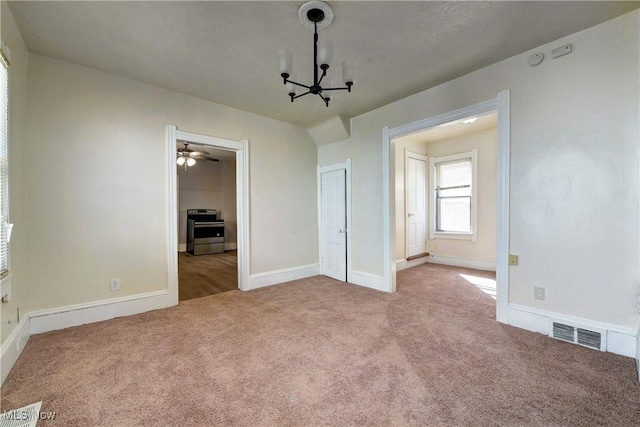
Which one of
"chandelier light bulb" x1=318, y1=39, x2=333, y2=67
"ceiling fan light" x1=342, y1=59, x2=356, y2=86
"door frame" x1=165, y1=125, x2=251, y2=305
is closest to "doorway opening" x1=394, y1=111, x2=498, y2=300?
"door frame" x1=165, y1=125, x2=251, y2=305

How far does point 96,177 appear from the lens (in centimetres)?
283

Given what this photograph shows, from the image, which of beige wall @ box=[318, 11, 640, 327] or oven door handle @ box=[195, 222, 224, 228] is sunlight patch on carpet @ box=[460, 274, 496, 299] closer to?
beige wall @ box=[318, 11, 640, 327]

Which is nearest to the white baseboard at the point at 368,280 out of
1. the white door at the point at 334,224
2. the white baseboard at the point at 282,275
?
the white door at the point at 334,224

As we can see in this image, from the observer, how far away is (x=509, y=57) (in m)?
2.61

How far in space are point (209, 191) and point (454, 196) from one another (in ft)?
22.2

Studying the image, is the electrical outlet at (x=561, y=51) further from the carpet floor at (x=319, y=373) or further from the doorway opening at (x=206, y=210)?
the doorway opening at (x=206, y=210)

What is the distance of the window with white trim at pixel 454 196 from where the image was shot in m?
5.34

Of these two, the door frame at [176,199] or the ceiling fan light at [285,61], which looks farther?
the door frame at [176,199]

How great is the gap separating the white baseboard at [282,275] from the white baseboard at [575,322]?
9.60 ft

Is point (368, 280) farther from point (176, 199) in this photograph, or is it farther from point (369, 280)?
point (176, 199)

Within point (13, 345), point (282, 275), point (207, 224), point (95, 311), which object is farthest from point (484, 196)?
point (207, 224)

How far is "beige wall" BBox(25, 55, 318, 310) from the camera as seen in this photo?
256 cm

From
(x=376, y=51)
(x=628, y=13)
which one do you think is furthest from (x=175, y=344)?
(x=628, y=13)

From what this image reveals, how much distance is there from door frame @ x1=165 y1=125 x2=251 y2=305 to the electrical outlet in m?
3.59
